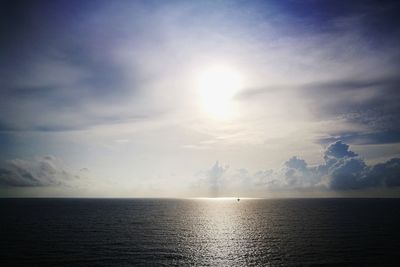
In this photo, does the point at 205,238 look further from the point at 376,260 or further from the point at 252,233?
the point at 376,260

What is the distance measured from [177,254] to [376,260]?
4422 cm

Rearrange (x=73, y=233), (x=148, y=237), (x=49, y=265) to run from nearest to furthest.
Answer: (x=49, y=265) < (x=148, y=237) < (x=73, y=233)

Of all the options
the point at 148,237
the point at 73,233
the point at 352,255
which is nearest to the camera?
the point at 352,255

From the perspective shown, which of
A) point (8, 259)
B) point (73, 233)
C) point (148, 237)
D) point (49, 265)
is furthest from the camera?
point (73, 233)

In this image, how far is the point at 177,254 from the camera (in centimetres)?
7512

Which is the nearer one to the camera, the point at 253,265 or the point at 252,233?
the point at 253,265

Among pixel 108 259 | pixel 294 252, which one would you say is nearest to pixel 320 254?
pixel 294 252

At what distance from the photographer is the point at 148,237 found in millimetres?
97562

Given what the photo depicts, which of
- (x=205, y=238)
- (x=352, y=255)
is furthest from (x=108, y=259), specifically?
(x=352, y=255)

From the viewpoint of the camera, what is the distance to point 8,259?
6675cm

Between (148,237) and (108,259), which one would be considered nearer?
(108,259)

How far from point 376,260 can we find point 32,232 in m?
102

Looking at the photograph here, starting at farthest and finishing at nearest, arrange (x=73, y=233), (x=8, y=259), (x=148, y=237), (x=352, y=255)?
(x=73, y=233), (x=148, y=237), (x=352, y=255), (x=8, y=259)

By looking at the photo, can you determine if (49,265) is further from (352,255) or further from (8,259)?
(352,255)
